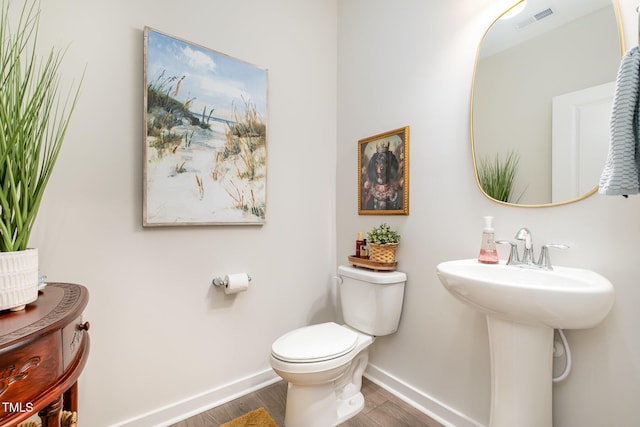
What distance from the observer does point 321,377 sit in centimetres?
133

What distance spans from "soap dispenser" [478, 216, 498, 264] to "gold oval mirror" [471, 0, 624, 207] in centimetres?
17

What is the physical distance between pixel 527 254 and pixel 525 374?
17.4 inches

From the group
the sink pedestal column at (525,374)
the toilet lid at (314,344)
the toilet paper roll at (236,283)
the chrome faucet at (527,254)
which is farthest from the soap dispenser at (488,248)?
the toilet paper roll at (236,283)

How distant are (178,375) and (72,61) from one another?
1.61 m

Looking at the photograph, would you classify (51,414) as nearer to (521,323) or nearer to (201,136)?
(201,136)

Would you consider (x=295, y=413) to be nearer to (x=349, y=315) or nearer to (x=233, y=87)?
(x=349, y=315)

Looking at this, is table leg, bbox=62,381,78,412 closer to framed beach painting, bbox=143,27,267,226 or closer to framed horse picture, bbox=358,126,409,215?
framed beach painting, bbox=143,27,267,226

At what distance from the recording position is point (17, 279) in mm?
770

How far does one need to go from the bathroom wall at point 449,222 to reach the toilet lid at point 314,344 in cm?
45

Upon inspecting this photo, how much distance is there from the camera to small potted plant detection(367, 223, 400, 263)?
5.55 feet

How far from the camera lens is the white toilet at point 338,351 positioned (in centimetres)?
133

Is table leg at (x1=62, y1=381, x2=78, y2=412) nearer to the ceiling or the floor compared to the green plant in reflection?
nearer to the floor

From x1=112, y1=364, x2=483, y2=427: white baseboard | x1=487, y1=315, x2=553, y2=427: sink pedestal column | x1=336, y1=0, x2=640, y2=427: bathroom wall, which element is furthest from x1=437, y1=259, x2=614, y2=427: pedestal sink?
x1=112, y1=364, x2=483, y2=427: white baseboard

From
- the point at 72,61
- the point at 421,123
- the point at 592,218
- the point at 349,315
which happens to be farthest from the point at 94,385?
the point at 592,218
